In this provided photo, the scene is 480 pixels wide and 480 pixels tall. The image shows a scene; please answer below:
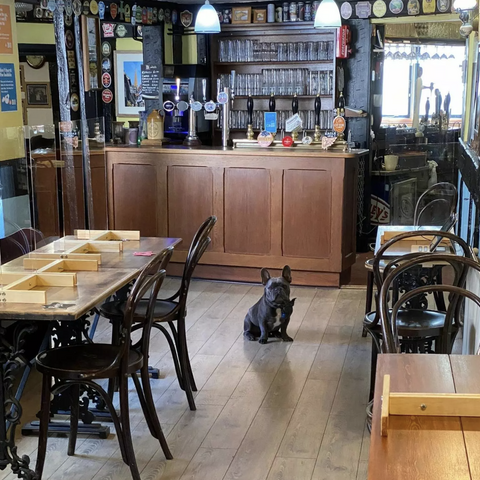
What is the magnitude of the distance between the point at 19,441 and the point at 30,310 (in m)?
1.04

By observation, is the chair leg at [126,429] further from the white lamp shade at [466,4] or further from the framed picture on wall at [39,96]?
the framed picture on wall at [39,96]

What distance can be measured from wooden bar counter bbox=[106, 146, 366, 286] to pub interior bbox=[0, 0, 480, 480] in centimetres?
2

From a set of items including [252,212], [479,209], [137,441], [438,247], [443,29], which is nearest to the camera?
[137,441]

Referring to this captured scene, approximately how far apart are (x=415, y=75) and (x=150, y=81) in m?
3.17

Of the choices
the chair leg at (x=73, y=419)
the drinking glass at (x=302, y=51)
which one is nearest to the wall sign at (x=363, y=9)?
the drinking glass at (x=302, y=51)

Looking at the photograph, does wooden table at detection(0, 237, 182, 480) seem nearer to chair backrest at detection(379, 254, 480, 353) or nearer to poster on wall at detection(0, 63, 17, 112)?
chair backrest at detection(379, 254, 480, 353)

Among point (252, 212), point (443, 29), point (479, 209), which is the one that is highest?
point (443, 29)

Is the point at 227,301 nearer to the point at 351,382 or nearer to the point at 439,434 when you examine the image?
the point at 351,382

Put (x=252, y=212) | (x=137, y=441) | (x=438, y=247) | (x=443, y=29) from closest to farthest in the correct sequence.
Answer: (x=137, y=441) → (x=438, y=247) → (x=252, y=212) → (x=443, y=29)

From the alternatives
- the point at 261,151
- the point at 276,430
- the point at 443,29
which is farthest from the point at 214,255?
the point at 443,29

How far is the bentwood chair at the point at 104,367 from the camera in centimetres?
302

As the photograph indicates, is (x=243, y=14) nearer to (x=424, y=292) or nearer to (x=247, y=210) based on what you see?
(x=247, y=210)

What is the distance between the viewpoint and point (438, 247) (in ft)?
13.9

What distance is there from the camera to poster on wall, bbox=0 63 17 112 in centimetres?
662
